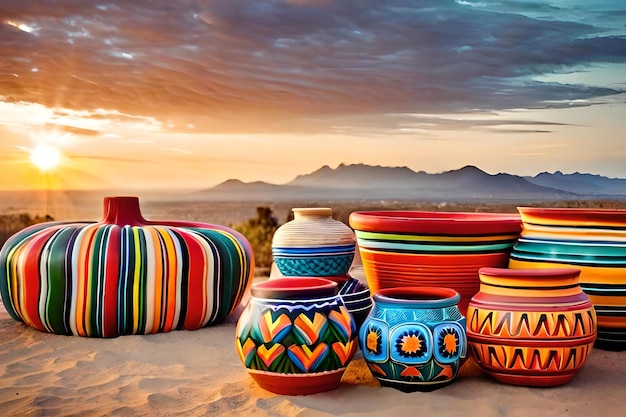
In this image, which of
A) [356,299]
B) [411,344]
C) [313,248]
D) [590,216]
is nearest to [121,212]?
[313,248]

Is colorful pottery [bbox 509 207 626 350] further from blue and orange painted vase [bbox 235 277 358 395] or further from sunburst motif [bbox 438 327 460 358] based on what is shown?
blue and orange painted vase [bbox 235 277 358 395]

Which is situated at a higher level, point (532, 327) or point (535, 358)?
point (532, 327)

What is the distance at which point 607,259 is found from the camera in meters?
3.34

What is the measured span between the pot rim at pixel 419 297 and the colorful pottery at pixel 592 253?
715 mm

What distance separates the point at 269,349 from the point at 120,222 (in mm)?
1950

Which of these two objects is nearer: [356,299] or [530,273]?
[530,273]

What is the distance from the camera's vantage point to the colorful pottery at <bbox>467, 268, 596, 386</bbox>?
2.71 meters

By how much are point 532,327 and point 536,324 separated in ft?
0.06

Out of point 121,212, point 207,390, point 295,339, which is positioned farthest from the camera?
point 121,212

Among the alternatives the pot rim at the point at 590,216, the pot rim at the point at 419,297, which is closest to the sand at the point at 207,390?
the pot rim at the point at 419,297

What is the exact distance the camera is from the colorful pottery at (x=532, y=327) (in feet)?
8.91

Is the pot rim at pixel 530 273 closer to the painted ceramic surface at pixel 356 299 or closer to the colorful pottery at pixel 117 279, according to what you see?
the painted ceramic surface at pixel 356 299

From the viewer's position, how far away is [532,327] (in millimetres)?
2711

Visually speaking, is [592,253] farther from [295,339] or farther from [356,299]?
[295,339]
